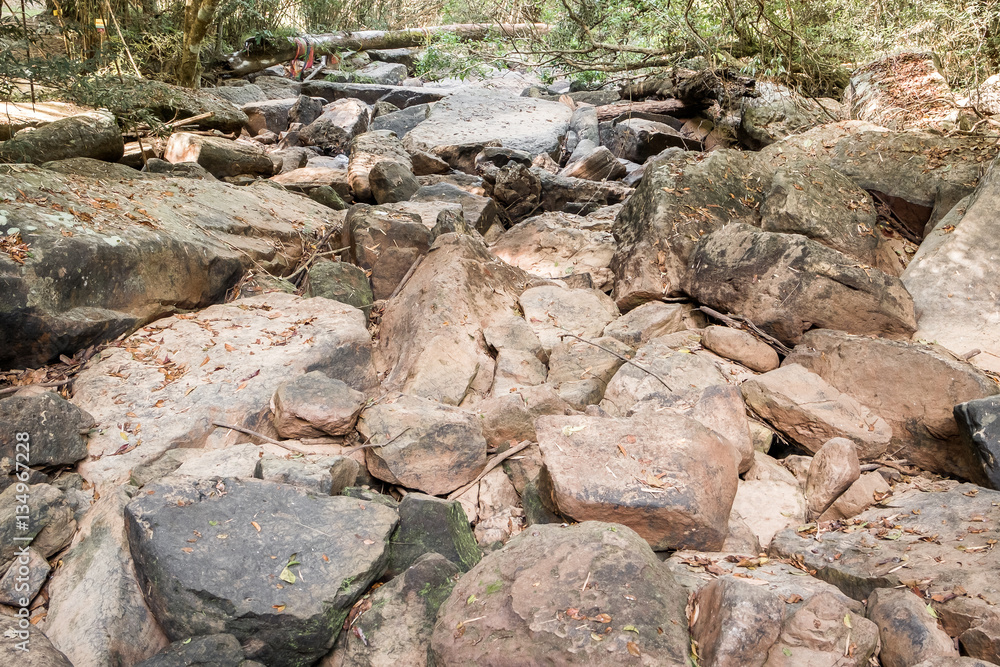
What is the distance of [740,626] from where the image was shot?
2377 mm

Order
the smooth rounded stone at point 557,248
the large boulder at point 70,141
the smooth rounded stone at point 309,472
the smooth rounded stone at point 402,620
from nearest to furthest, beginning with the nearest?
the smooth rounded stone at point 402,620 → the smooth rounded stone at point 309,472 → the large boulder at point 70,141 → the smooth rounded stone at point 557,248

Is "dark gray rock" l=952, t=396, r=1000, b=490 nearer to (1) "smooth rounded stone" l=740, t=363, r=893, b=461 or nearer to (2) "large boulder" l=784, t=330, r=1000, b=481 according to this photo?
(2) "large boulder" l=784, t=330, r=1000, b=481

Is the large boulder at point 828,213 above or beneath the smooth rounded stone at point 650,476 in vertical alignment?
above

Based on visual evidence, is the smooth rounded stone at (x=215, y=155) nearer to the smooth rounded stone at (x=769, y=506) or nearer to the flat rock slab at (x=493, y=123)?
the flat rock slab at (x=493, y=123)

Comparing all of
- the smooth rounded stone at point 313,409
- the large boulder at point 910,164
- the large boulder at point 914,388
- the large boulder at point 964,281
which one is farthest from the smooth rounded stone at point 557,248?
the smooth rounded stone at point 313,409

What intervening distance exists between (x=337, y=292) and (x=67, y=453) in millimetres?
2300

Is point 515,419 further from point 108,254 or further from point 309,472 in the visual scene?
point 108,254

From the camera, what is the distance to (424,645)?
2.79m

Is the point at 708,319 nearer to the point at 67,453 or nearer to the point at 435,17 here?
the point at 67,453

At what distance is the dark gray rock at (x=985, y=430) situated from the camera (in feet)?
11.7

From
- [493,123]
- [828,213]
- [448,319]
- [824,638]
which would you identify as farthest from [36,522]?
[493,123]

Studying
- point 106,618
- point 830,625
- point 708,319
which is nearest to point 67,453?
point 106,618

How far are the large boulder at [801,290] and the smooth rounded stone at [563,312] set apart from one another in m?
0.95

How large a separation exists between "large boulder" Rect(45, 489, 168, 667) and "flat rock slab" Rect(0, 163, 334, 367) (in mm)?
1532
